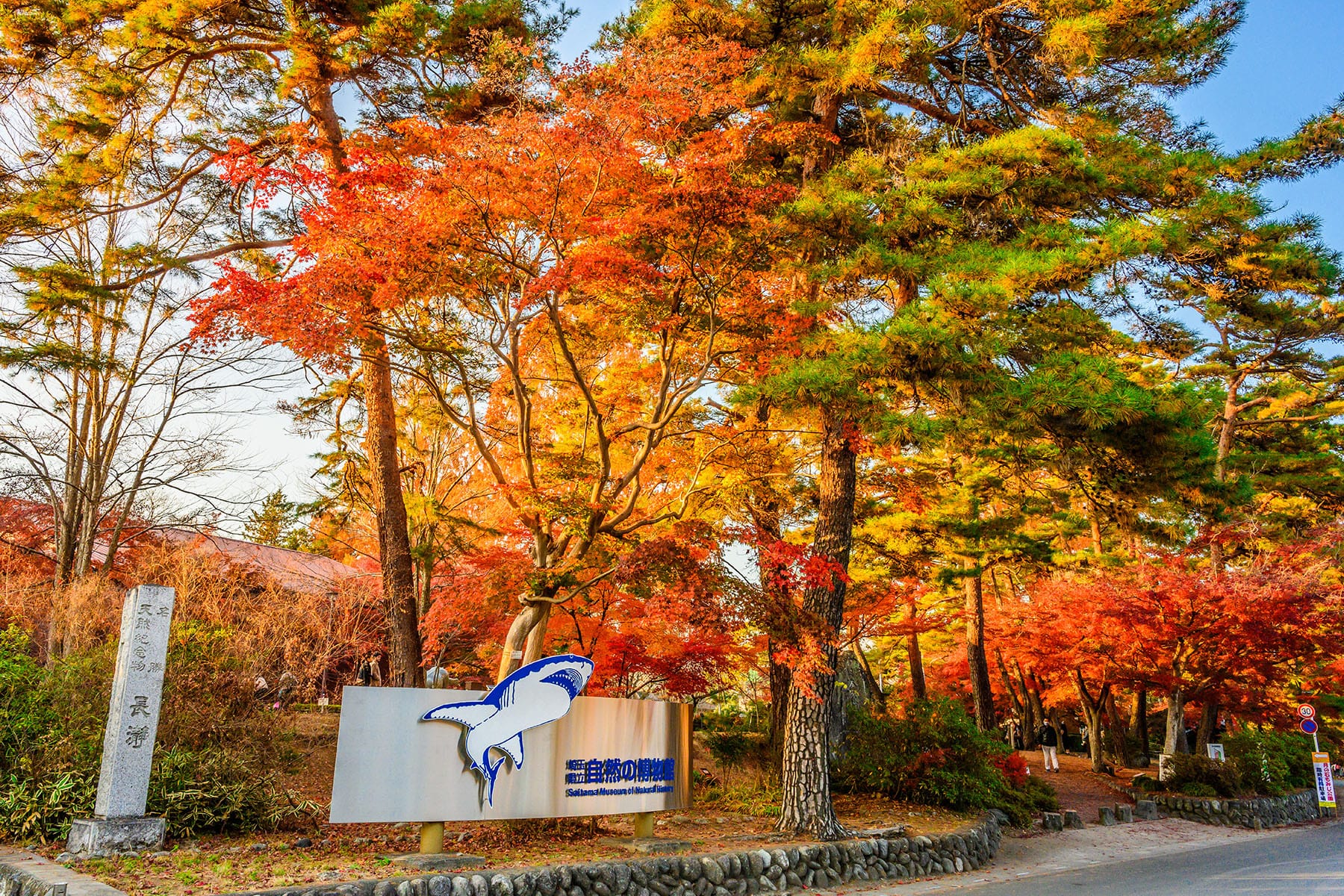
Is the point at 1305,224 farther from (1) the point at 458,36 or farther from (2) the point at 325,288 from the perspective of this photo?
(2) the point at 325,288

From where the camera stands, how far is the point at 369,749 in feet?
21.5

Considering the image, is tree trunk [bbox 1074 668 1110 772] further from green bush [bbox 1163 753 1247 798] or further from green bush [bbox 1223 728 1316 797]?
green bush [bbox 1163 753 1247 798]

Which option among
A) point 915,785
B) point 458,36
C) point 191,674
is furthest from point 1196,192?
point 191,674

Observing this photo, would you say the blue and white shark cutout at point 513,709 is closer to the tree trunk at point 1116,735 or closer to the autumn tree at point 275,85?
the autumn tree at point 275,85

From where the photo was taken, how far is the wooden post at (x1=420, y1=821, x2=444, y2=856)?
22.6 feet

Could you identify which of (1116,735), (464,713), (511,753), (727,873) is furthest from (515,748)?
(1116,735)

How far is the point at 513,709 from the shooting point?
743cm

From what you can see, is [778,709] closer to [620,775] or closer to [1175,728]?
[620,775]

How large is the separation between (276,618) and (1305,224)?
49.7 ft

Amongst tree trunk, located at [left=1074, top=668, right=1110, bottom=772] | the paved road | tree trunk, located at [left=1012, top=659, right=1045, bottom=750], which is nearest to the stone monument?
the paved road

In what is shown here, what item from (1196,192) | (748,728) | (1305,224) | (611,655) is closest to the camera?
(1196,192)

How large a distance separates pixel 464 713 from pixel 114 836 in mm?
3094

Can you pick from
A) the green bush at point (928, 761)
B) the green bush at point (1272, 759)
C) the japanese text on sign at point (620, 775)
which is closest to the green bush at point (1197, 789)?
the green bush at point (1272, 759)

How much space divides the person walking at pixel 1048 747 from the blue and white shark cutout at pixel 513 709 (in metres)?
16.0
